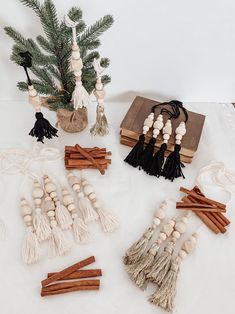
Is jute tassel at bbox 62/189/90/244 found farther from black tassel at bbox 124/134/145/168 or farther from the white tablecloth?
black tassel at bbox 124/134/145/168

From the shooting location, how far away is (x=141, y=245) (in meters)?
0.69

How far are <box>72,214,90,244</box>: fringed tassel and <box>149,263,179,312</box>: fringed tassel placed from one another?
0.66ft

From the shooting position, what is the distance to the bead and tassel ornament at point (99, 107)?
75 centimetres

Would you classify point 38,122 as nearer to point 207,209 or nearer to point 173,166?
point 173,166

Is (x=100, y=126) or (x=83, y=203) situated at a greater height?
(x=100, y=126)

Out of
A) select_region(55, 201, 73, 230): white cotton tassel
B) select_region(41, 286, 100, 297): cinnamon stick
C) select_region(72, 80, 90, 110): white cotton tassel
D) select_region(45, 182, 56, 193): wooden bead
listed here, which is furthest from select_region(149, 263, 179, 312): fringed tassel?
select_region(72, 80, 90, 110): white cotton tassel

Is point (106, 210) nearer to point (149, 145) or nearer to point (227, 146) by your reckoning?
point (149, 145)

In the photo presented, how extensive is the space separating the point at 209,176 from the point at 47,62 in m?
0.54

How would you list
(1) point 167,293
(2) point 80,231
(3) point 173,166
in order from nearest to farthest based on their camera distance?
1. (1) point 167,293
2. (2) point 80,231
3. (3) point 173,166

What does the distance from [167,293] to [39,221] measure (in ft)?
1.11

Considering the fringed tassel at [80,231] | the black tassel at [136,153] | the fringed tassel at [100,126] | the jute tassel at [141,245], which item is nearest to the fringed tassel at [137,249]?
the jute tassel at [141,245]

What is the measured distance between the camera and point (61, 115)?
0.88 meters

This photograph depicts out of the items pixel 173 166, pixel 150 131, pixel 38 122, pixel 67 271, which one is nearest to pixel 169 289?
pixel 67 271

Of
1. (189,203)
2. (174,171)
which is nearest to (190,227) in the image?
(189,203)
